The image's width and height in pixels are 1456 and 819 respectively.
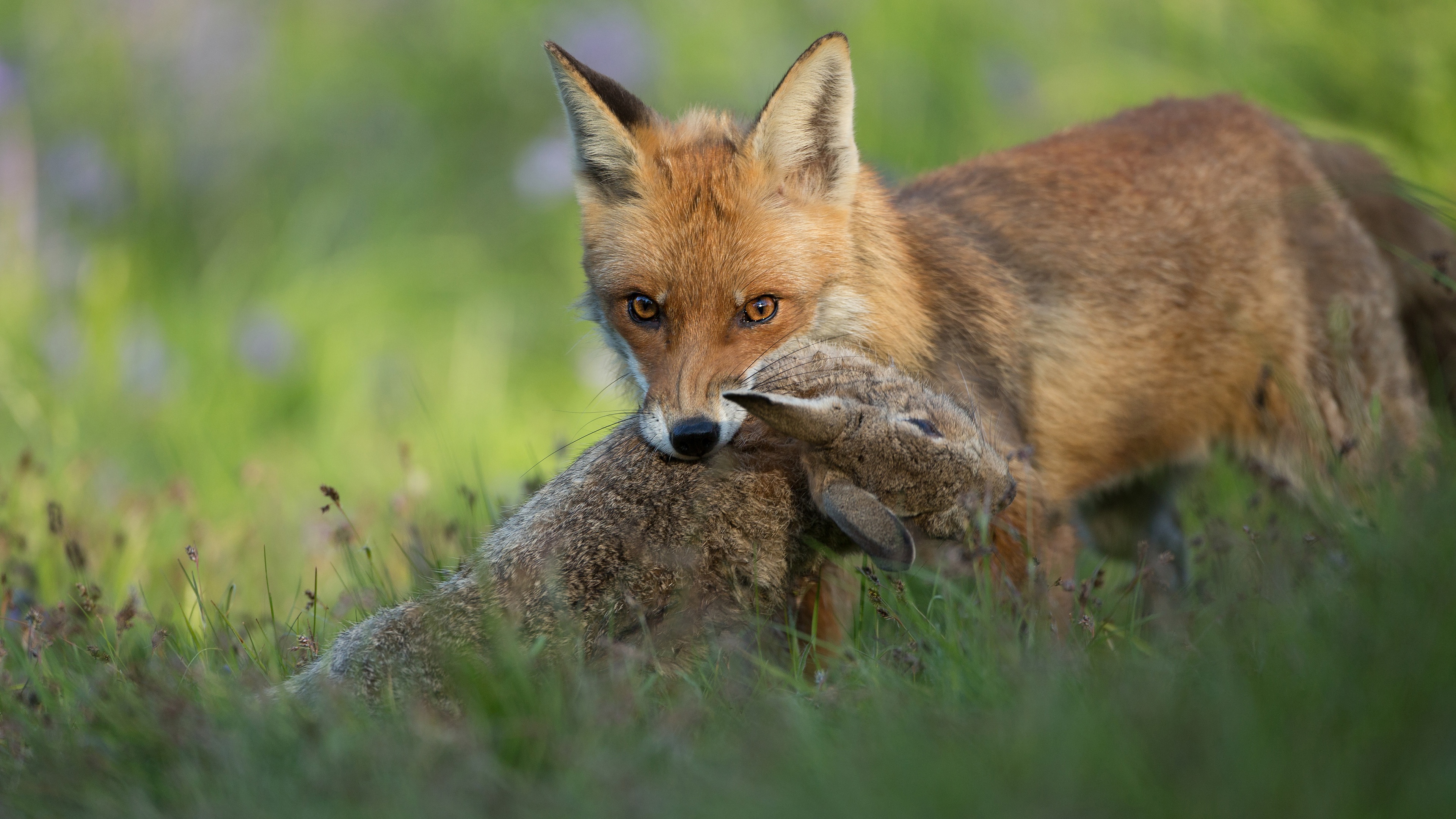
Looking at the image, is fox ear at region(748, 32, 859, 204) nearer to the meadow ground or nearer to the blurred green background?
the blurred green background

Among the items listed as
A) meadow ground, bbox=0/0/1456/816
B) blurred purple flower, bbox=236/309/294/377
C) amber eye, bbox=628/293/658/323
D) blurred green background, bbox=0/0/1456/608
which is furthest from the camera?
blurred purple flower, bbox=236/309/294/377

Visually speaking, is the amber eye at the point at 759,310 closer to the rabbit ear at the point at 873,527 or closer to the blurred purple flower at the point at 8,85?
the rabbit ear at the point at 873,527

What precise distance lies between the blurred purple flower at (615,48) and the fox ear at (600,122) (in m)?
4.34

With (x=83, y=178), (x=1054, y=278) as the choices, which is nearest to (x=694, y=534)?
(x=1054, y=278)

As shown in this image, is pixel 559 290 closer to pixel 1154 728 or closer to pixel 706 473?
pixel 706 473

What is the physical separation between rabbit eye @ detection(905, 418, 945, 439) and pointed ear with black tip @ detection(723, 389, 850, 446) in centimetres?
19

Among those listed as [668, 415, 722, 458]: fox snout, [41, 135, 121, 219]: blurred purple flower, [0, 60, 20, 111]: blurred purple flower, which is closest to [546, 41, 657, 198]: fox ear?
[668, 415, 722, 458]: fox snout

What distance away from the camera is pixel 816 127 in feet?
14.8

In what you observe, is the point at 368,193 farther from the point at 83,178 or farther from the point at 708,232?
the point at 708,232

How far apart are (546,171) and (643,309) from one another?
14.4 ft

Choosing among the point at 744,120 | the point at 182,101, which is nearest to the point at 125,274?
the point at 182,101

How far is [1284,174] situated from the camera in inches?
211

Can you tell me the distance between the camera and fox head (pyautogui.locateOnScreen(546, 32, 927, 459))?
4.15m

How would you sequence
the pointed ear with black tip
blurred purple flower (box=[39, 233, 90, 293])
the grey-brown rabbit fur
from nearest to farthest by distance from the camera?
1. the pointed ear with black tip
2. the grey-brown rabbit fur
3. blurred purple flower (box=[39, 233, 90, 293])
